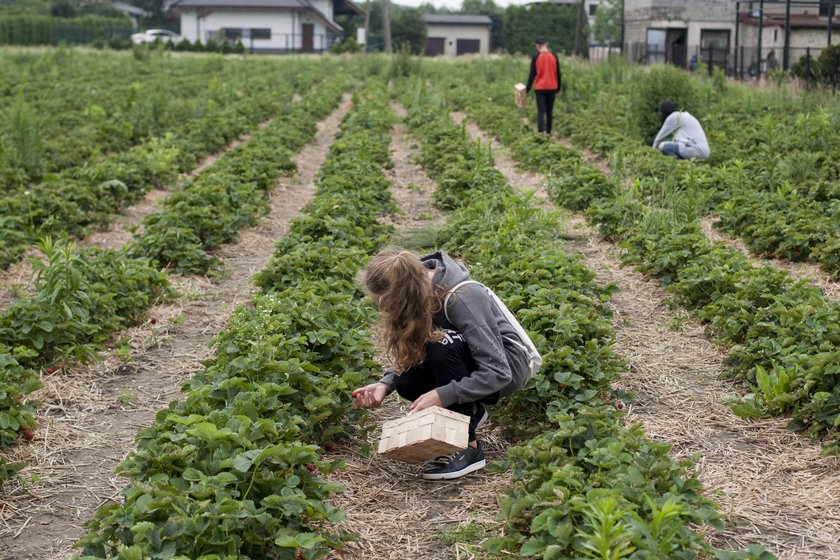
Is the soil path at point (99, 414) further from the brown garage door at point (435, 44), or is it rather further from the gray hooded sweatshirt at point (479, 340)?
the brown garage door at point (435, 44)

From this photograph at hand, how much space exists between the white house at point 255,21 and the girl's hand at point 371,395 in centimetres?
5734

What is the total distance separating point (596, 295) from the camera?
22.7 ft

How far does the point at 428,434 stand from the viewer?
432 cm

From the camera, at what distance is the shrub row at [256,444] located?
3.51 m

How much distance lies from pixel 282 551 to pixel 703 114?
13.6 m

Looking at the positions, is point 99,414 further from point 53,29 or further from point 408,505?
point 53,29

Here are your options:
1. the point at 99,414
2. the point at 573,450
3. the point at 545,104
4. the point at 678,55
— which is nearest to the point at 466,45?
the point at 678,55

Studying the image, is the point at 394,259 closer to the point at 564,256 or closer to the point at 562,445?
the point at 562,445

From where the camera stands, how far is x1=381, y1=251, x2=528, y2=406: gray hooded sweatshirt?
455cm

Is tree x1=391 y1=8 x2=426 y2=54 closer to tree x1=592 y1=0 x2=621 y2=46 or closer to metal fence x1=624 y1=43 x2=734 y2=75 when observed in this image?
tree x1=592 y1=0 x2=621 y2=46

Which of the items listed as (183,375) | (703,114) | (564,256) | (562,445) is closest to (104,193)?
(183,375)

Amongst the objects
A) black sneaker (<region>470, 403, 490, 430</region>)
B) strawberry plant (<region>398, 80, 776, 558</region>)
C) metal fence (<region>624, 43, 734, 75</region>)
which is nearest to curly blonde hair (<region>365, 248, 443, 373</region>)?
black sneaker (<region>470, 403, 490, 430</region>)

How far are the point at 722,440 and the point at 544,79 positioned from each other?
11.0 m

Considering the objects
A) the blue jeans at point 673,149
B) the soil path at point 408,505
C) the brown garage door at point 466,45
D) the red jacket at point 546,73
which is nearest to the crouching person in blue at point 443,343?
the soil path at point 408,505
